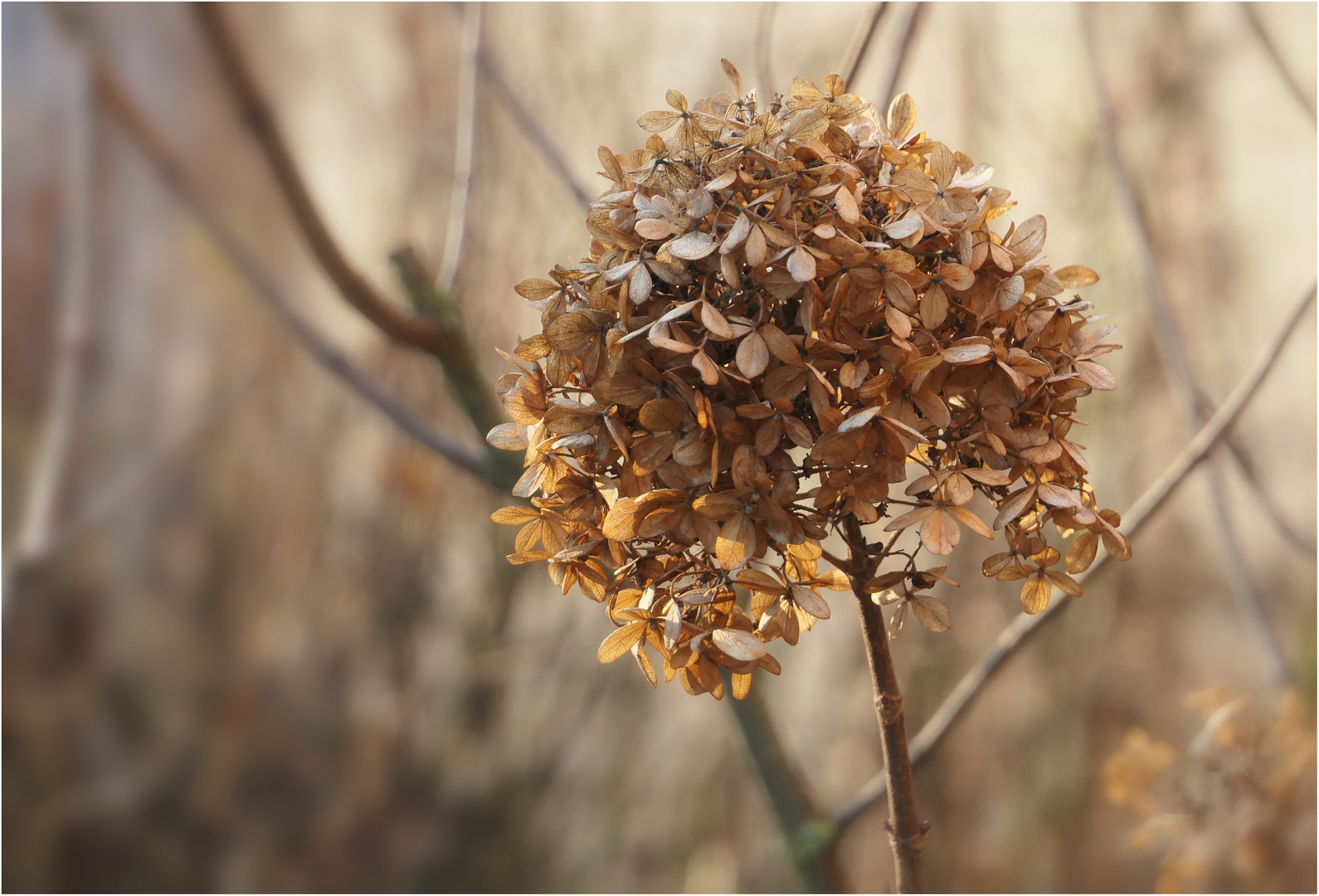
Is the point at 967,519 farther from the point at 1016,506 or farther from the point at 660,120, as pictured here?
the point at 660,120

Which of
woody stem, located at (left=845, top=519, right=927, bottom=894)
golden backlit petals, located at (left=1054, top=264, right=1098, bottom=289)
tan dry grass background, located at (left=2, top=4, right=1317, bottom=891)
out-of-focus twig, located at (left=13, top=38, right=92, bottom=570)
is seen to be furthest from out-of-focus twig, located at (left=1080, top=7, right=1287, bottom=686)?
out-of-focus twig, located at (left=13, top=38, right=92, bottom=570)

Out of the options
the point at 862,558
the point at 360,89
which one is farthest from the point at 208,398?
the point at 862,558

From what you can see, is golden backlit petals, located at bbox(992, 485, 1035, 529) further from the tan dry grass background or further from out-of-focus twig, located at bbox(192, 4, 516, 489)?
the tan dry grass background

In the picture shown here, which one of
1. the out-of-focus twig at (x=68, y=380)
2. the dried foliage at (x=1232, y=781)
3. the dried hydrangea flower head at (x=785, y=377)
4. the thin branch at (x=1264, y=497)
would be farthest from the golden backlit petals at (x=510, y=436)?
the out-of-focus twig at (x=68, y=380)

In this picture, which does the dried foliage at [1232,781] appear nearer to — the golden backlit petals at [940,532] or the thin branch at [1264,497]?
the thin branch at [1264,497]

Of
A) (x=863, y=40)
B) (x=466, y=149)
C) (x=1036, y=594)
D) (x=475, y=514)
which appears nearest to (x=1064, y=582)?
(x=1036, y=594)

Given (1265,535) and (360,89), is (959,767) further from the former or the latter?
(360,89)
